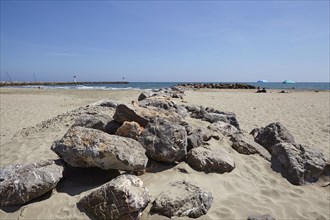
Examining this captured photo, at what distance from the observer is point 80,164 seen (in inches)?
171

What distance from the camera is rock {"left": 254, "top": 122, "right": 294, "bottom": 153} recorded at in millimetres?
6789

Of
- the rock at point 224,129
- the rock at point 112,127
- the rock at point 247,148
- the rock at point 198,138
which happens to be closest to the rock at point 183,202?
the rock at point 198,138

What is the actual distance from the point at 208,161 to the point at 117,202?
2163 mm

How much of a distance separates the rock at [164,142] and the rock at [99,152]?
1.36 feet

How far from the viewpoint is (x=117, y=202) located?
3607mm

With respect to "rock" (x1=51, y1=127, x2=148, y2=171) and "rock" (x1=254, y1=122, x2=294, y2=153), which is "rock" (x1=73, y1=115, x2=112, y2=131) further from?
"rock" (x1=254, y1=122, x2=294, y2=153)

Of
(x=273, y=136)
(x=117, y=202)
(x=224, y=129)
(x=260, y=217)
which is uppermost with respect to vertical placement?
(x=224, y=129)

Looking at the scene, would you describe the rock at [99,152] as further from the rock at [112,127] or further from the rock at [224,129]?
the rock at [224,129]

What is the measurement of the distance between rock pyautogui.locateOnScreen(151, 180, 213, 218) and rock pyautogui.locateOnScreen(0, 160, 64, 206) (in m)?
1.61

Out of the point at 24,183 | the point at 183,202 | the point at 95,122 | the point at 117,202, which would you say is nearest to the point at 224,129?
the point at 95,122

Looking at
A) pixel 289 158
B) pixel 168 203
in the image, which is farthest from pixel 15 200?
pixel 289 158

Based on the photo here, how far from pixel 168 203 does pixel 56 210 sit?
1.60m

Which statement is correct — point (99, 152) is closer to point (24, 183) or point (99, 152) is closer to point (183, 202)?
point (24, 183)

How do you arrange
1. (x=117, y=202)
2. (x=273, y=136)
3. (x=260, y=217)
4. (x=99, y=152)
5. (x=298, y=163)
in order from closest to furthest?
(x=117, y=202)
(x=260, y=217)
(x=99, y=152)
(x=298, y=163)
(x=273, y=136)
